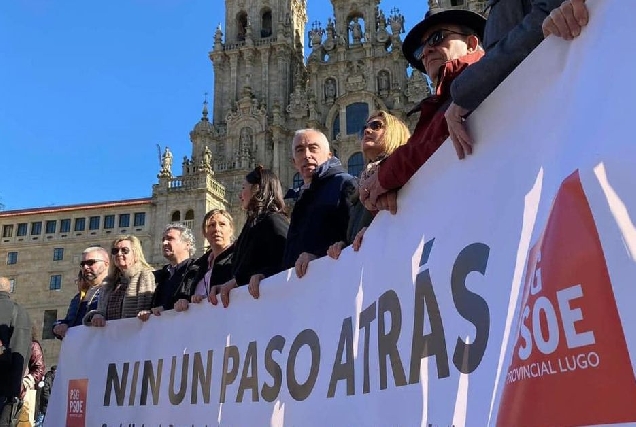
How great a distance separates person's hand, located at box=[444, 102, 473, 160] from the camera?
93.7 inches

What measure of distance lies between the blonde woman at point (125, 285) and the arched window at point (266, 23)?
35079 mm

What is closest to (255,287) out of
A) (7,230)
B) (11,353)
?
(11,353)

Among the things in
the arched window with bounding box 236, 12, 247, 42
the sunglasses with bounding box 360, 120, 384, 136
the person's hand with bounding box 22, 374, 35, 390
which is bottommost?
the person's hand with bounding box 22, 374, 35, 390

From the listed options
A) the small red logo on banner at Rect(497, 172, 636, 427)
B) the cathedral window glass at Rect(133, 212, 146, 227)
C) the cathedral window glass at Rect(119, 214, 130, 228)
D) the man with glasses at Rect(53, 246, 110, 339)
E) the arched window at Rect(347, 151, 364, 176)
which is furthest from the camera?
the cathedral window glass at Rect(119, 214, 130, 228)

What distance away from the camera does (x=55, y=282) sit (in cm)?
3384

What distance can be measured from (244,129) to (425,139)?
33.2 m

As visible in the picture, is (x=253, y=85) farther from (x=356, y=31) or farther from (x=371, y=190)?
(x=371, y=190)

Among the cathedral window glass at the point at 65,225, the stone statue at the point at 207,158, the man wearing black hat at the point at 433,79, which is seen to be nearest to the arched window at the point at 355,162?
the stone statue at the point at 207,158

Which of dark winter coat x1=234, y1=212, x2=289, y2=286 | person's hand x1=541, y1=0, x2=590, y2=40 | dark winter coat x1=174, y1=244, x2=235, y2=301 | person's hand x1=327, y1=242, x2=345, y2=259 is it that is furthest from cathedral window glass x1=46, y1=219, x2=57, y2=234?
person's hand x1=541, y1=0, x2=590, y2=40

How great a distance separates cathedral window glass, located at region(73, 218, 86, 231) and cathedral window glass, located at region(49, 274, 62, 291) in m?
2.62

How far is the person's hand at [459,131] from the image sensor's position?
7.81 feet

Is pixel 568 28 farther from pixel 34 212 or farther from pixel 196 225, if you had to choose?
pixel 34 212

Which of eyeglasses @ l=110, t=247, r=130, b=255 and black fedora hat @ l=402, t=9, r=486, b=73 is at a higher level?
black fedora hat @ l=402, t=9, r=486, b=73

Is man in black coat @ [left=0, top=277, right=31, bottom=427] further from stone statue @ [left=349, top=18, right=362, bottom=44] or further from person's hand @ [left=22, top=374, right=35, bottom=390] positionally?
stone statue @ [left=349, top=18, right=362, bottom=44]
